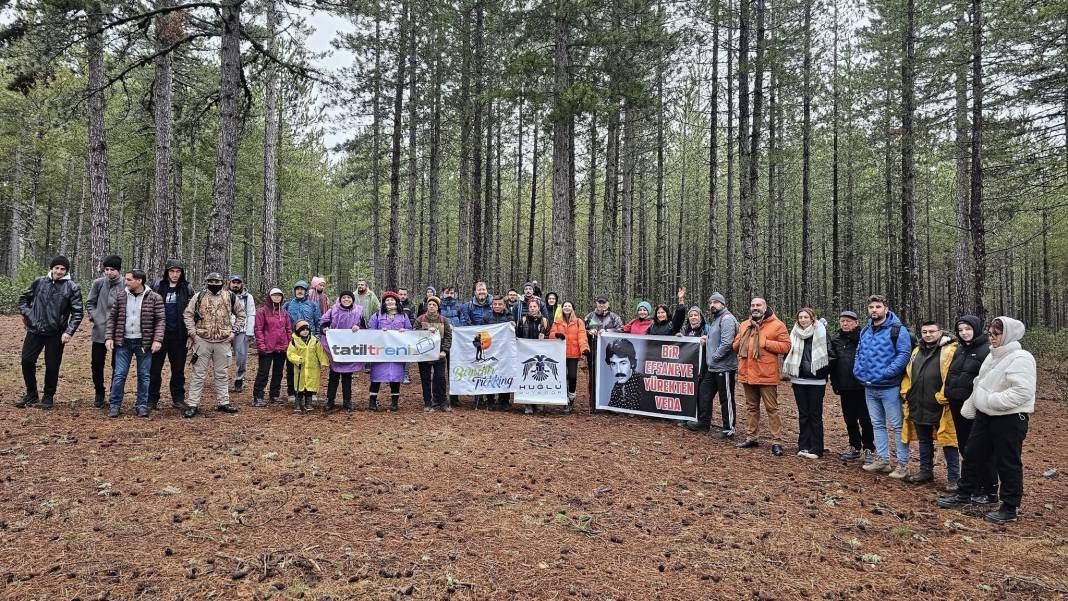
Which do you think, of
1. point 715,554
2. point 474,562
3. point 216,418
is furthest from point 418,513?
point 216,418

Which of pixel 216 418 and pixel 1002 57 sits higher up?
pixel 1002 57

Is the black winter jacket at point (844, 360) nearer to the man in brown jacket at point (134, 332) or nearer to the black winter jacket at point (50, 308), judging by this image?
the man in brown jacket at point (134, 332)

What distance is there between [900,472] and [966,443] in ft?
3.64

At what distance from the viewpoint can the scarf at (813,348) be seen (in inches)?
268

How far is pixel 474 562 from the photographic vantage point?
379cm

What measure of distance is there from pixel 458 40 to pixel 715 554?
1855cm

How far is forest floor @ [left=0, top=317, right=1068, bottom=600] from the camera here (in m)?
3.54

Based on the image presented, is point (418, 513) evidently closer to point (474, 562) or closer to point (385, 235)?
point (474, 562)

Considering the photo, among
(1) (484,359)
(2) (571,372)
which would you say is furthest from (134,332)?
(2) (571,372)

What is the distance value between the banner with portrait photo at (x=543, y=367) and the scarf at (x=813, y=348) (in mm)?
3844

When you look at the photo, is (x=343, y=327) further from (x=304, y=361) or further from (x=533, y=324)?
(x=533, y=324)

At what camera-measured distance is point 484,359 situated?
9578 millimetres

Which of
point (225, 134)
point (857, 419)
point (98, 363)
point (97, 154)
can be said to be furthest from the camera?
point (97, 154)

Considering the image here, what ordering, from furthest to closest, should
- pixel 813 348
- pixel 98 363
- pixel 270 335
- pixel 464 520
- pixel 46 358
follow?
1. pixel 270 335
2. pixel 98 363
3. pixel 46 358
4. pixel 813 348
5. pixel 464 520
